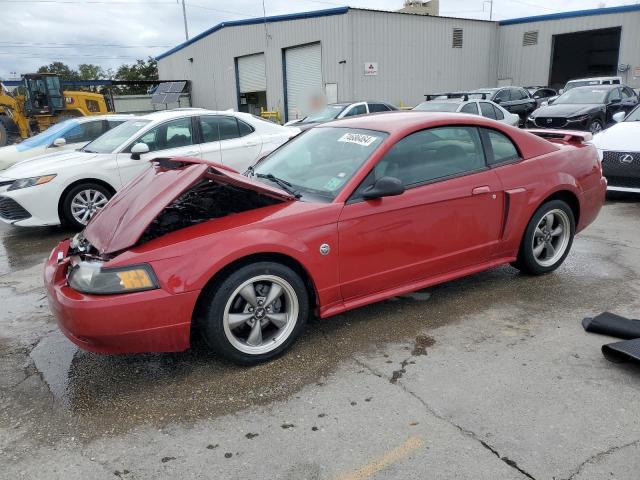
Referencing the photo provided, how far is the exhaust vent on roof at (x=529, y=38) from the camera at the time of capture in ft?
94.9

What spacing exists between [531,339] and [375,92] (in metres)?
21.5

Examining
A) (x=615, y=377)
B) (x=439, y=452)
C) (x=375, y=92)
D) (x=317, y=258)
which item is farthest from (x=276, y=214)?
(x=375, y=92)

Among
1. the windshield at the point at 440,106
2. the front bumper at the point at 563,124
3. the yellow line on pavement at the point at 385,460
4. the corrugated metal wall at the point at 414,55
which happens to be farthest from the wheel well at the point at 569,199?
the corrugated metal wall at the point at 414,55

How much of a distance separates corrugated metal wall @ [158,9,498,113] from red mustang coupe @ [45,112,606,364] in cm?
1935

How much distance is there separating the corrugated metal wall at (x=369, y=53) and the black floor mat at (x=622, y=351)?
20.7 metres

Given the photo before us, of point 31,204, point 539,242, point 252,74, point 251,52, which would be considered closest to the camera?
point 539,242

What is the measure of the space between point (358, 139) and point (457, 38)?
25842 millimetres

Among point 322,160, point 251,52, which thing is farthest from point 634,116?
point 251,52

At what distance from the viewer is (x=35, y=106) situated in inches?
708

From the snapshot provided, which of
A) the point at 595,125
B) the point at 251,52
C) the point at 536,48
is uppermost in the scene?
the point at 251,52

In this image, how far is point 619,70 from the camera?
2638cm

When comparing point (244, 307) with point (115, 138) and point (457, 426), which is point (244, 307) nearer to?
point (457, 426)

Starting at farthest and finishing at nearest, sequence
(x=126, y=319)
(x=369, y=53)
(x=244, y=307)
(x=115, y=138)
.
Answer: (x=369, y=53), (x=115, y=138), (x=244, y=307), (x=126, y=319)

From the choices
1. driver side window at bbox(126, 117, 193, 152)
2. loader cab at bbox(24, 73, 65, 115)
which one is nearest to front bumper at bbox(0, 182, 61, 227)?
driver side window at bbox(126, 117, 193, 152)
